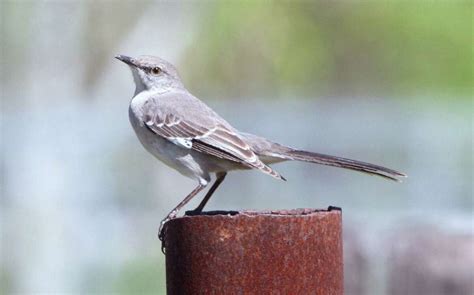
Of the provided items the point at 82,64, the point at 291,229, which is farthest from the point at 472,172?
the point at 291,229

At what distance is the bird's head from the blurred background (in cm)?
171

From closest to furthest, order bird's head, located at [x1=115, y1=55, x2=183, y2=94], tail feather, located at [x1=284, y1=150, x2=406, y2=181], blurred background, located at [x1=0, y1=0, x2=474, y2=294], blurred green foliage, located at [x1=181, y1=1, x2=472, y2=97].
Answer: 1. tail feather, located at [x1=284, y1=150, x2=406, y2=181]
2. bird's head, located at [x1=115, y1=55, x2=183, y2=94]
3. blurred background, located at [x1=0, y1=0, x2=474, y2=294]
4. blurred green foliage, located at [x1=181, y1=1, x2=472, y2=97]

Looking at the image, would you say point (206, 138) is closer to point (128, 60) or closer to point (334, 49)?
point (128, 60)

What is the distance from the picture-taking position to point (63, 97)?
571 inches

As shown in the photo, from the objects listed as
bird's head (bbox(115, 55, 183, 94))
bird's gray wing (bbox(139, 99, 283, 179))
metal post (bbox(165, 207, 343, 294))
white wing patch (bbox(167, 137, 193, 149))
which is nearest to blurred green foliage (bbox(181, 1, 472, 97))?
bird's head (bbox(115, 55, 183, 94))

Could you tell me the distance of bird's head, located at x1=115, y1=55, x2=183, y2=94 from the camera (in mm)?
7059

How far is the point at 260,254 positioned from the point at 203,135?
246cm

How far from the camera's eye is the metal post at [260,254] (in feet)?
12.2

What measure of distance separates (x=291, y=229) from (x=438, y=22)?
1493 cm

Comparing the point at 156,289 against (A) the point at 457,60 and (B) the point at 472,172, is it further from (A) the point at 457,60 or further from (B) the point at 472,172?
(A) the point at 457,60

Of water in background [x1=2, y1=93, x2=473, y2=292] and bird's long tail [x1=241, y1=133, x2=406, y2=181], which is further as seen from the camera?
water in background [x1=2, y1=93, x2=473, y2=292]

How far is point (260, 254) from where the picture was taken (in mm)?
3730

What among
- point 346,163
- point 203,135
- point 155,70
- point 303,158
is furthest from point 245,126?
point 346,163

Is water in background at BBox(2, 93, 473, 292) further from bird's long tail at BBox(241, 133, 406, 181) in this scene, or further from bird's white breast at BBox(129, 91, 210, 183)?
bird's white breast at BBox(129, 91, 210, 183)
